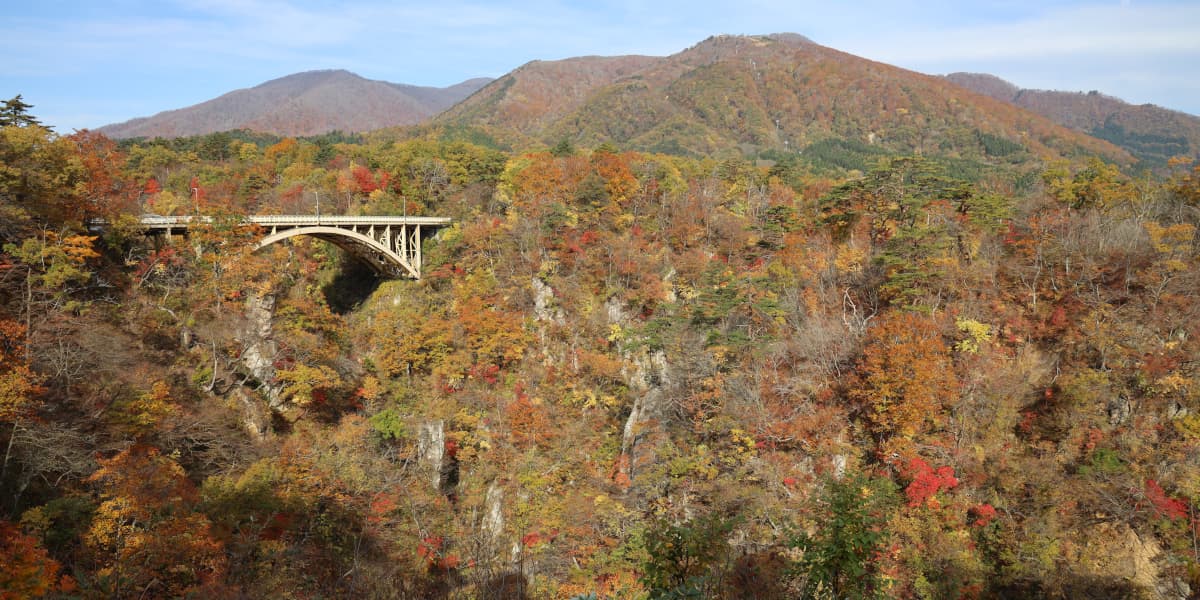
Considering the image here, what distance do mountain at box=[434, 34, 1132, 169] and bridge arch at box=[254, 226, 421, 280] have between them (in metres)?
53.8

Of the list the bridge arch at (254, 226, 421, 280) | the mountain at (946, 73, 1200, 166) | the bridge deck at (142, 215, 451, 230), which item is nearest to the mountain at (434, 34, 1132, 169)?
the mountain at (946, 73, 1200, 166)

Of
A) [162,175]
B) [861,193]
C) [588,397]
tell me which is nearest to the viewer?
[588,397]

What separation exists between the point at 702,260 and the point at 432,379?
15.5 m

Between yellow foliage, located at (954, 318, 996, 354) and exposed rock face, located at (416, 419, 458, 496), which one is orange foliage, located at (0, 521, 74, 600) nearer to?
exposed rock face, located at (416, 419, 458, 496)

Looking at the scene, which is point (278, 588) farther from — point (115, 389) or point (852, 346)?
point (852, 346)

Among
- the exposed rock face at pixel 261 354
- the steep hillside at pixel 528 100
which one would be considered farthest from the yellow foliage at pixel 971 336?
the steep hillside at pixel 528 100

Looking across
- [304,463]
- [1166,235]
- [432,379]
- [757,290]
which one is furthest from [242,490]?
[1166,235]

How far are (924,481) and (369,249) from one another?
103 ft

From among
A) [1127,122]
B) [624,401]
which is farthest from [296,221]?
[1127,122]

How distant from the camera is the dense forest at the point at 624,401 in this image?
1379cm

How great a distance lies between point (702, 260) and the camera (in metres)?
29.1

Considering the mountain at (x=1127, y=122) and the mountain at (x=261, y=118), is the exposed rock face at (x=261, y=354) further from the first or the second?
the mountain at (x=1127, y=122)

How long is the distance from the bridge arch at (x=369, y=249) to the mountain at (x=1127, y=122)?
13952cm

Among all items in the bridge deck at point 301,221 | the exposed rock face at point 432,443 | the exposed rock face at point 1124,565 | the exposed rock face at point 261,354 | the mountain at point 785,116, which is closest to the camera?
the exposed rock face at point 1124,565
